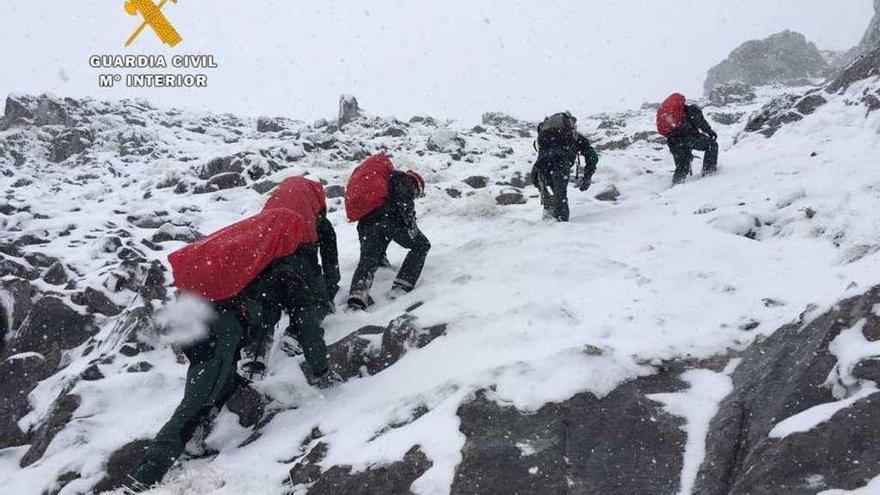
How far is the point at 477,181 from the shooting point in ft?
39.6

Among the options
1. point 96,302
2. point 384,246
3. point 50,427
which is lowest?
point 50,427

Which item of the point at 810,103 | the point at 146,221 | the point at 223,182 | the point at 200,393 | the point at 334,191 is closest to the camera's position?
the point at 200,393

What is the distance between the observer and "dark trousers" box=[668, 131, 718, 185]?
10094mm

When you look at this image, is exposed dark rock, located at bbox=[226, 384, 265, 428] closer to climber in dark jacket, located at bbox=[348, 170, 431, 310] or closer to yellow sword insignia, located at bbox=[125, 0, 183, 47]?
climber in dark jacket, located at bbox=[348, 170, 431, 310]

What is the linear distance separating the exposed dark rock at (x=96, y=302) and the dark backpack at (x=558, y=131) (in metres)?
5.77

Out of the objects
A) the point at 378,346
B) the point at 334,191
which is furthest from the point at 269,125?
the point at 378,346

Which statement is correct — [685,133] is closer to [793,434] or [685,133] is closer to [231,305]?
[793,434]

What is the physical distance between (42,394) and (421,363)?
386 centimetres

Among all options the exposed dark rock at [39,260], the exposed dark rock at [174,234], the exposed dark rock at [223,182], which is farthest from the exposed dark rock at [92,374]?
the exposed dark rock at [223,182]

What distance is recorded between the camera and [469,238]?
27.3 ft

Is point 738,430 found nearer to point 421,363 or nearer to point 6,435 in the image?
point 421,363

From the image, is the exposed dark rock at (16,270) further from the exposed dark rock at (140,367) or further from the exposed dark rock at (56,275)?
the exposed dark rock at (140,367)

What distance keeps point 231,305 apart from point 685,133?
8032mm

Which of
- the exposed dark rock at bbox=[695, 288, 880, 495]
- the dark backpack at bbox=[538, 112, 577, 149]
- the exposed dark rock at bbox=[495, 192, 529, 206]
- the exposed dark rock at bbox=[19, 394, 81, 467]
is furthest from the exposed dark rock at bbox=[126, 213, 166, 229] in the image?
the exposed dark rock at bbox=[695, 288, 880, 495]
